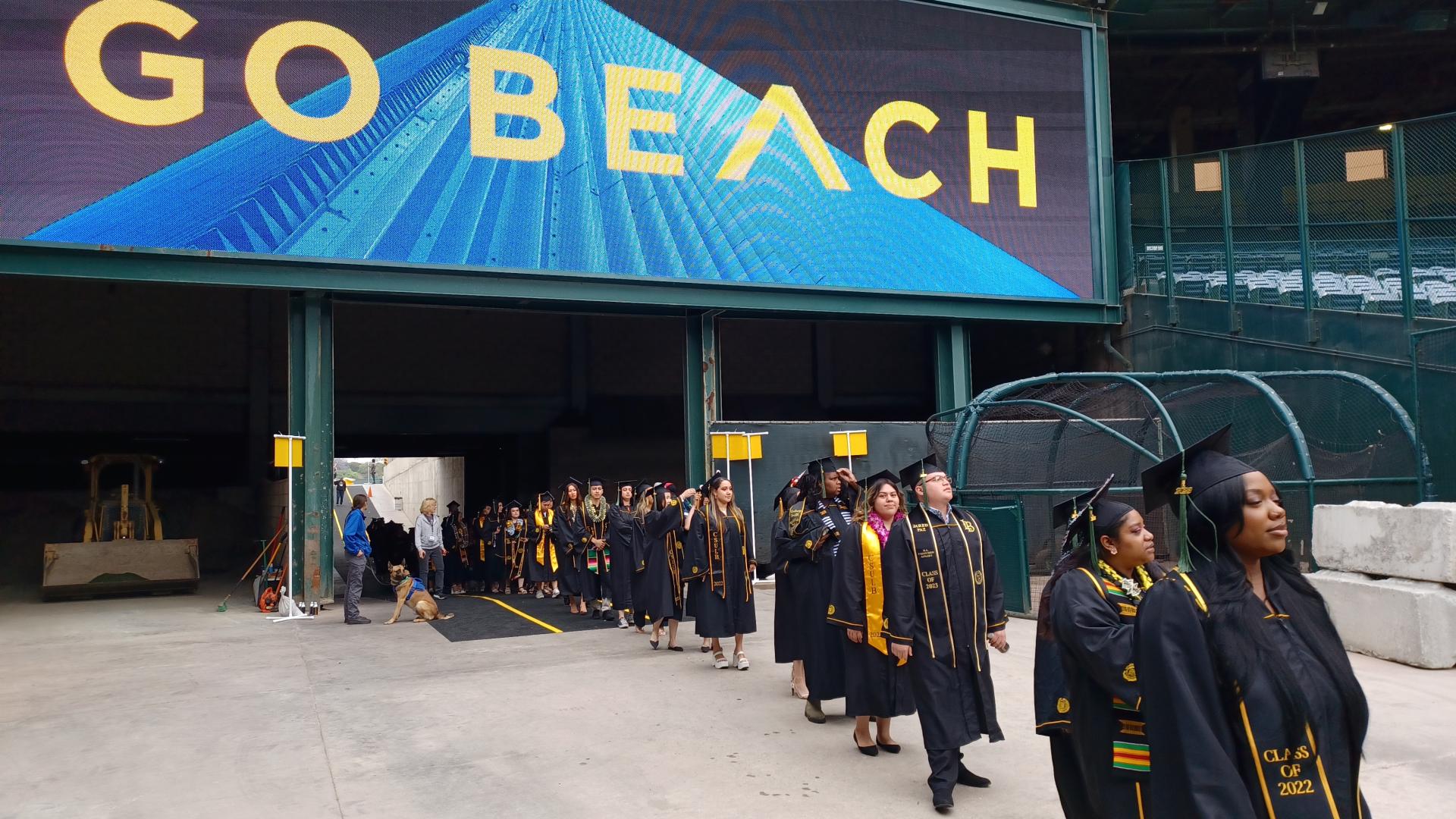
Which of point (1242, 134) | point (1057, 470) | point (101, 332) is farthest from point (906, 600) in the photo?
point (1242, 134)

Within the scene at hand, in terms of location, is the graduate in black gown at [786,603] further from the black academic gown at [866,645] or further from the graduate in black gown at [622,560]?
the graduate in black gown at [622,560]

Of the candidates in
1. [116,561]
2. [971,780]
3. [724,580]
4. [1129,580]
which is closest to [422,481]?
[116,561]

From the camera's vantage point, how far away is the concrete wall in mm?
36516

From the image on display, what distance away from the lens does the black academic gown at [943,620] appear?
571 centimetres

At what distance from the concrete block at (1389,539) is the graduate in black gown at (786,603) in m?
5.29

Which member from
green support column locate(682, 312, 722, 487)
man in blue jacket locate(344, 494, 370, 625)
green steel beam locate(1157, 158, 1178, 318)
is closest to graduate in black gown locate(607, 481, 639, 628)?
man in blue jacket locate(344, 494, 370, 625)

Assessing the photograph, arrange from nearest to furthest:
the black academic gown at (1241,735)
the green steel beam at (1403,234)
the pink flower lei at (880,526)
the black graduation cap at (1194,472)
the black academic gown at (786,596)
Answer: the black academic gown at (1241,735) → the black graduation cap at (1194,472) → the pink flower lei at (880,526) → the black academic gown at (786,596) → the green steel beam at (1403,234)

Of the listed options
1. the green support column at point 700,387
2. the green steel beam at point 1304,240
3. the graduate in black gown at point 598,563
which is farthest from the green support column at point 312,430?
the green steel beam at point 1304,240

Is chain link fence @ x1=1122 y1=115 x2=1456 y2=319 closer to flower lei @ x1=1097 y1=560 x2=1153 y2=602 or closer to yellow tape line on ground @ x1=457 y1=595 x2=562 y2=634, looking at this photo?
yellow tape line on ground @ x1=457 y1=595 x2=562 y2=634

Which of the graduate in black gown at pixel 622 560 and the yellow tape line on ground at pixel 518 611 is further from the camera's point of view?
the graduate in black gown at pixel 622 560

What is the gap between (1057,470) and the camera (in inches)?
652

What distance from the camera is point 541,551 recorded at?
17422 millimetres

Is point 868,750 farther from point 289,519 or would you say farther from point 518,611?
point 289,519

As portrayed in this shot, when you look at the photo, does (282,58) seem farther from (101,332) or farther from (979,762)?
(979,762)
